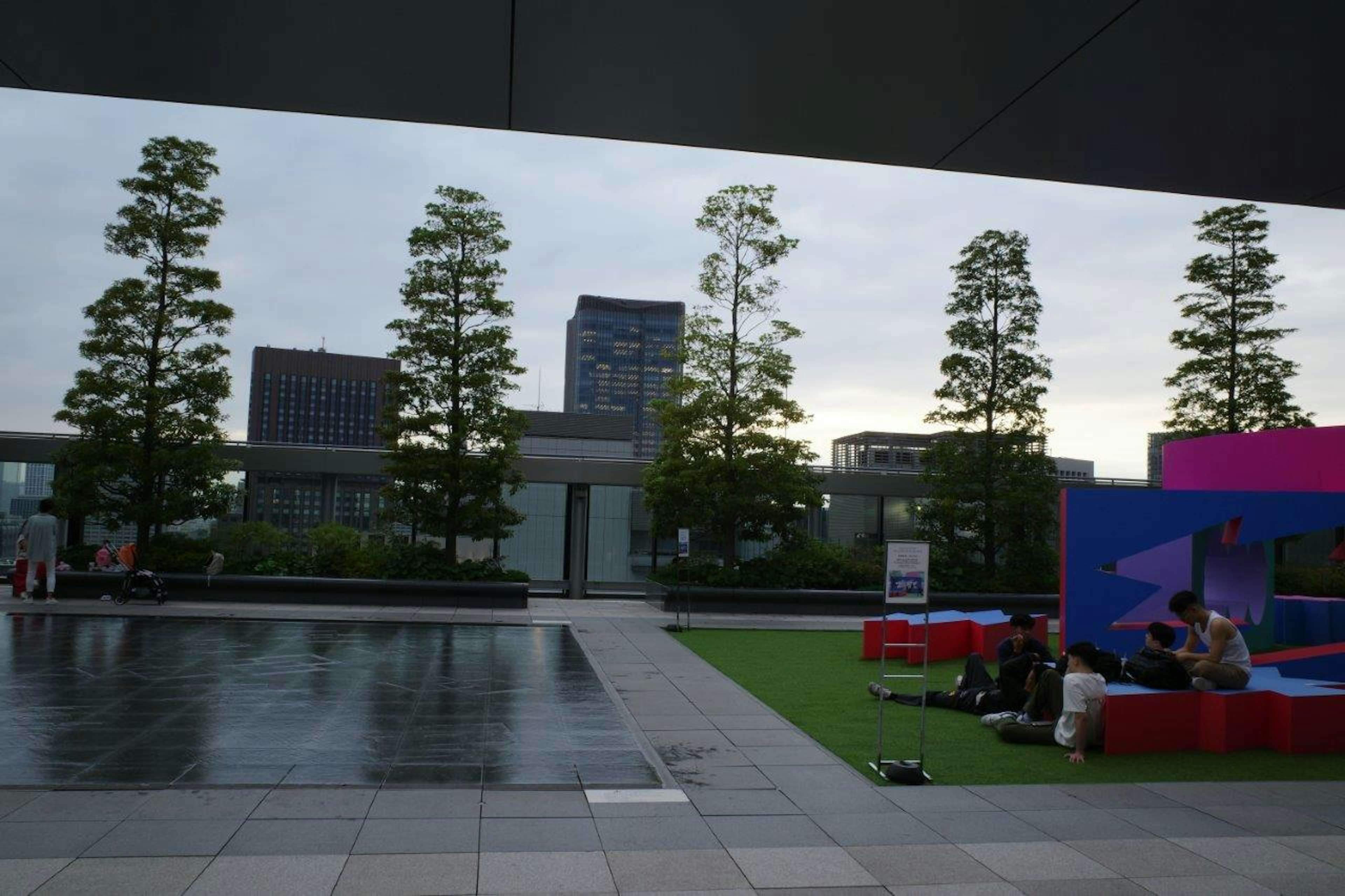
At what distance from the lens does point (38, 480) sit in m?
27.0

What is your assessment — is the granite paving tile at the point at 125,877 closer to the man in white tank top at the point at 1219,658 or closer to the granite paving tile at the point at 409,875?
the granite paving tile at the point at 409,875

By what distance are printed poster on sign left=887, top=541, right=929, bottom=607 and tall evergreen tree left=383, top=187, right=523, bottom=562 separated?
17.6 metres

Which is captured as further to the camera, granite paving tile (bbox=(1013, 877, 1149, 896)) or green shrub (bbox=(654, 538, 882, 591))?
green shrub (bbox=(654, 538, 882, 591))

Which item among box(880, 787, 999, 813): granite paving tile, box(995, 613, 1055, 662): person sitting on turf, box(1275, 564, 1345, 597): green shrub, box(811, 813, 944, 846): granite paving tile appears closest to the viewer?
box(811, 813, 944, 846): granite paving tile

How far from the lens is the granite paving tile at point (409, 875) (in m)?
5.38

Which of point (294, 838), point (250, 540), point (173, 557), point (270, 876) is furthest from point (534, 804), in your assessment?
point (250, 540)

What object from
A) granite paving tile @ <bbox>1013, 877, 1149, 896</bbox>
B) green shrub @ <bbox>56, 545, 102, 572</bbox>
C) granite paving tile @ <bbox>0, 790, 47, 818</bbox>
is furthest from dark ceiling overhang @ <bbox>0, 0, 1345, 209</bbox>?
green shrub @ <bbox>56, 545, 102, 572</bbox>

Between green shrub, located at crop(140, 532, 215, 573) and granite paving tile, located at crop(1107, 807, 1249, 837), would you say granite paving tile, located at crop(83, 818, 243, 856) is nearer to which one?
granite paving tile, located at crop(1107, 807, 1249, 837)

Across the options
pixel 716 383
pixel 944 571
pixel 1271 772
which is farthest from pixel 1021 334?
pixel 1271 772

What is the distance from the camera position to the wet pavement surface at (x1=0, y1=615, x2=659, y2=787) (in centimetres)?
814

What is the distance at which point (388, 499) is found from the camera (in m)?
25.7

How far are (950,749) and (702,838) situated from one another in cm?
388

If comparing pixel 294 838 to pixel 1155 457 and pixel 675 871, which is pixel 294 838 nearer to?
pixel 675 871

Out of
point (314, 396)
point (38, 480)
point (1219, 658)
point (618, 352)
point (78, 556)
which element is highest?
point (618, 352)
